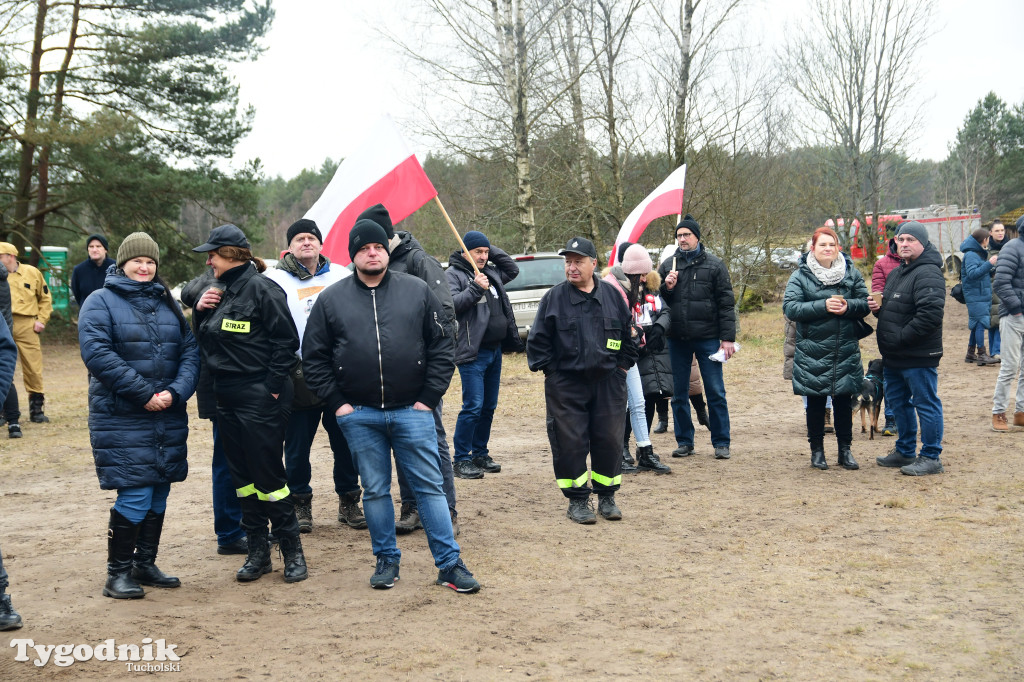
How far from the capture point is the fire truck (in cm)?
3291

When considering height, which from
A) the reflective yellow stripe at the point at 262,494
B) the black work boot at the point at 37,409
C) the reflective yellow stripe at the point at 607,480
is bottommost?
the reflective yellow stripe at the point at 607,480

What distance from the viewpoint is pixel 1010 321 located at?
29.7 ft

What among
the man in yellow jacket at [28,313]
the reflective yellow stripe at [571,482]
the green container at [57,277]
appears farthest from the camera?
the green container at [57,277]

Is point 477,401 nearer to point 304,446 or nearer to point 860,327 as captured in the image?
point 304,446

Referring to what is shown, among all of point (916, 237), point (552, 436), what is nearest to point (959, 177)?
point (916, 237)

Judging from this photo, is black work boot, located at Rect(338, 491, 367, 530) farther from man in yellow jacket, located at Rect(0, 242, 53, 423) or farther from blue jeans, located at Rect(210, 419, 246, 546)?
man in yellow jacket, located at Rect(0, 242, 53, 423)

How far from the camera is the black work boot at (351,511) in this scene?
21.6 feet

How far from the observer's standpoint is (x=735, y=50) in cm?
2030

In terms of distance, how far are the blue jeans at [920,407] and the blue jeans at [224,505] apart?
548 cm

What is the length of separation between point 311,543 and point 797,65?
99.1ft

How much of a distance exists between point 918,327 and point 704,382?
190 cm

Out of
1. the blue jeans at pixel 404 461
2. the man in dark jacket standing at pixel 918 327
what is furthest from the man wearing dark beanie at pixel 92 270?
the man in dark jacket standing at pixel 918 327

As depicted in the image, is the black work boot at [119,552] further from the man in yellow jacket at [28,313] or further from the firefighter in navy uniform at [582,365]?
the man in yellow jacket at [28,313]

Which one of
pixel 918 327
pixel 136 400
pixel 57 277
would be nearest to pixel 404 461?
pixel 136 400
